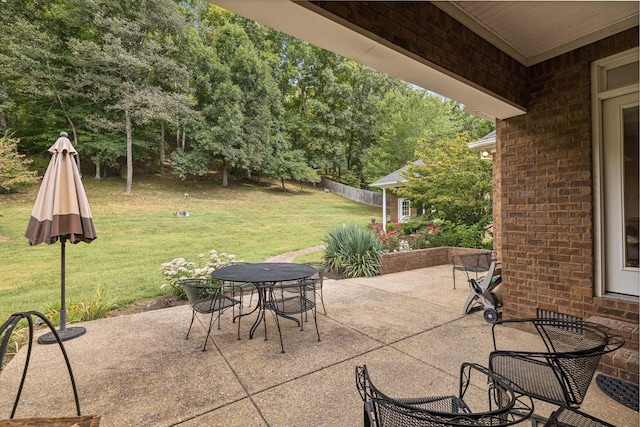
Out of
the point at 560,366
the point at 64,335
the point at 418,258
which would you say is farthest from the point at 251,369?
the point at 418,258

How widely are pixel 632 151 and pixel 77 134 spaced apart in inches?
613

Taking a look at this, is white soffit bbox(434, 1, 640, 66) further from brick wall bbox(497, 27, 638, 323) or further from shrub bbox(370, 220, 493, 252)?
shrub bbox(370, 220, 493, 252)

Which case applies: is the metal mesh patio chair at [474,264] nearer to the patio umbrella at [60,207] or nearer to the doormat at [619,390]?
the doormat at [619,390]

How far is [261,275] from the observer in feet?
11.5

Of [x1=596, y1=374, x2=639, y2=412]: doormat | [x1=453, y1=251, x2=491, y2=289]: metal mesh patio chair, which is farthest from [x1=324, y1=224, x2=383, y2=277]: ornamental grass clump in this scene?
[x1=596, y1=374, x2=639, y2=412]: doormat

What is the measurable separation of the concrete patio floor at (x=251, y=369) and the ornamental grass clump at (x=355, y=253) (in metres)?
2.27

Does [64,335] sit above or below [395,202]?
below

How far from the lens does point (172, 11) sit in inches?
537

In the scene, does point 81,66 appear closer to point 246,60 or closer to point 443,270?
point 246,60

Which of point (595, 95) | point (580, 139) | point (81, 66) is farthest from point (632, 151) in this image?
point (81, 66)

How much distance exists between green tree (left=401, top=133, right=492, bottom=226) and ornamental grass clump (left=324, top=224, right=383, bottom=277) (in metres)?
3.68

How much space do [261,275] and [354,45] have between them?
257 centimetres

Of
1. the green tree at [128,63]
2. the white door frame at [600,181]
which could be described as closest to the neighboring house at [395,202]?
the white door frame at [600,181]

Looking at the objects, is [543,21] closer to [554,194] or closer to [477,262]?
[554,194]
